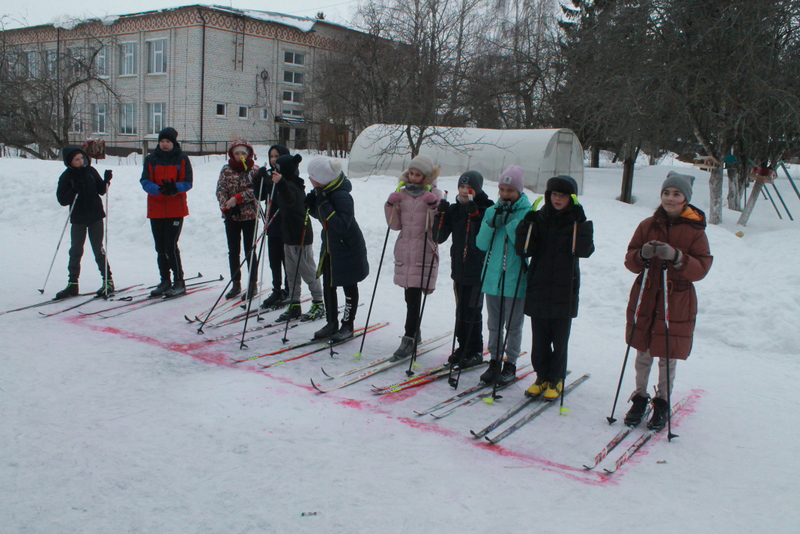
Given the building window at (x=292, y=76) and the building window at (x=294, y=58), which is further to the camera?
the building window at (x=292, y=76)

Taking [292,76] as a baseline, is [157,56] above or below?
above

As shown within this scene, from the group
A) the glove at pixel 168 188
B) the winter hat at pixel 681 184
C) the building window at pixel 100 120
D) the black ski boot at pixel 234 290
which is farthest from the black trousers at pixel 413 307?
the building window at pixel 100 120

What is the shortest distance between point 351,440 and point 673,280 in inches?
88.9

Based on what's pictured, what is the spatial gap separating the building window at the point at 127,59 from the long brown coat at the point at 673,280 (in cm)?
3359

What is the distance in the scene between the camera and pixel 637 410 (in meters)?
4.18

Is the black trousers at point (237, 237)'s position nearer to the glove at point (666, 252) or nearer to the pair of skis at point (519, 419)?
the pair of skis at point (519, 419)

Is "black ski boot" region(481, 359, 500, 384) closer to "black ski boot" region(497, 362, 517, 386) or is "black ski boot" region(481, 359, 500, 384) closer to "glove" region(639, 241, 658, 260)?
"black ski boot" region(497, 362, 517, 386)

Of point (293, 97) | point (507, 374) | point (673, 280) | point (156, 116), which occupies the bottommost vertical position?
point (507, 374)

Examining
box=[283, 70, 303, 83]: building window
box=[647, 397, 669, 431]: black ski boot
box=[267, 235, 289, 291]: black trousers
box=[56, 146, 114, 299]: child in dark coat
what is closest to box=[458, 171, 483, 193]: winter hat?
box=[647, 397, 669, 431]: black ski boot

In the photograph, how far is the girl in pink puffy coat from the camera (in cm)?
521

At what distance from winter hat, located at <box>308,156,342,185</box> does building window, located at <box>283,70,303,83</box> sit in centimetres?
3041

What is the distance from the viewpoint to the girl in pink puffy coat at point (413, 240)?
521 cm

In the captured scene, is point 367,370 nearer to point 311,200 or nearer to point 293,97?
point 311,200

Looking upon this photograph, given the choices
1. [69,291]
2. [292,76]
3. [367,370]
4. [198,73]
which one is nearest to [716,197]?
[367,370]
